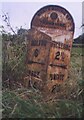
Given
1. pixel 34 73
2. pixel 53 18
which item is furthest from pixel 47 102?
pixel 53 18

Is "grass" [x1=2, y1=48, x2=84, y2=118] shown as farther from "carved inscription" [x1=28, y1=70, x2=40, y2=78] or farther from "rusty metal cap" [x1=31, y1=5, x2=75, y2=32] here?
"rusty metal cap" [x1=31, y1=5, x2=75, y2=32]

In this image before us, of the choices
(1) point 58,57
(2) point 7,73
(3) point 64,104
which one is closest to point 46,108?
(3) point 64,104

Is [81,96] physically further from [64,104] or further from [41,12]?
[41,12]

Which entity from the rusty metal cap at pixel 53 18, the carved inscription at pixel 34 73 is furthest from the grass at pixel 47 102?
the rusty metal cap at pixel 53 18

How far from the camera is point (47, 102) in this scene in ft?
13.2

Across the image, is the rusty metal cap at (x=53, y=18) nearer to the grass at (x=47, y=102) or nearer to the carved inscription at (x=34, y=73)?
the carved inscription at (x=34, y=73)

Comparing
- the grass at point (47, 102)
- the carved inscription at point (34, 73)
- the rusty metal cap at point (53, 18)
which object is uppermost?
the rusty metal cap at point (53, 18)

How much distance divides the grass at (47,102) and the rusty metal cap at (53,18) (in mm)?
764

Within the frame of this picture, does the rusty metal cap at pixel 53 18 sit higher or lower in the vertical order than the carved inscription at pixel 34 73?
higher

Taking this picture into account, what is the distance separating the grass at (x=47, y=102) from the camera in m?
3.68

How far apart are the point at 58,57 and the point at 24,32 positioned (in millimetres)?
1116

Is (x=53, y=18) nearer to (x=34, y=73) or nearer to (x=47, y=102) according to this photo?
(x=34, y=73)

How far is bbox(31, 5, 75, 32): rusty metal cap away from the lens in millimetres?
4652

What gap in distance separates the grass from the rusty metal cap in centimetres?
76
